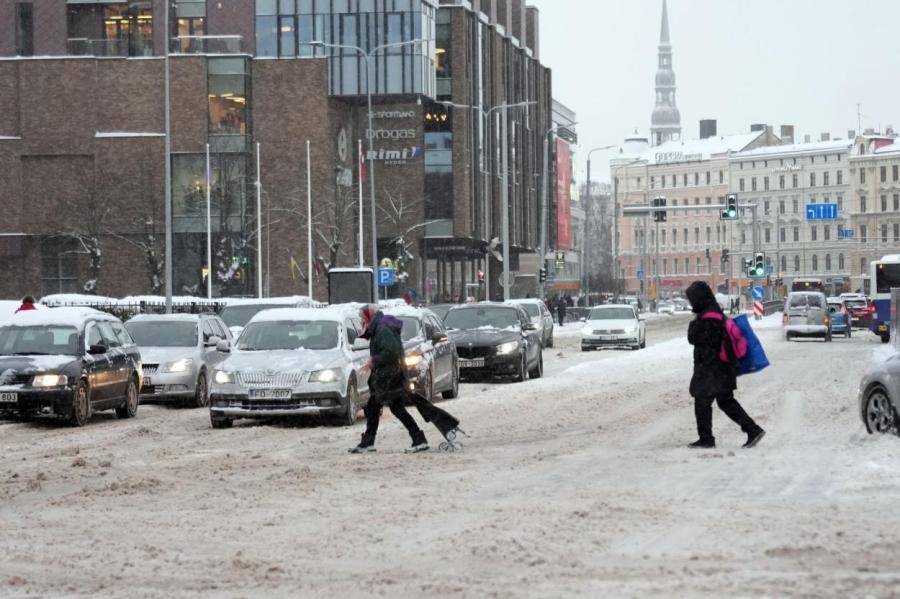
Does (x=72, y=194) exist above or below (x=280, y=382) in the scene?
above

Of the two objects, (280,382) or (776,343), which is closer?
(280,382)

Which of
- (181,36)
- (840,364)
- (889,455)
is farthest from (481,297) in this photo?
(889,455)

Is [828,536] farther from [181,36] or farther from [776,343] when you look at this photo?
[181,36]

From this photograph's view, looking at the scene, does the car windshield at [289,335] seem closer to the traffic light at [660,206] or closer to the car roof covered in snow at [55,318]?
the car roof covered in snow at [55,318]

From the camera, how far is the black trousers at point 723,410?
17.4 meters

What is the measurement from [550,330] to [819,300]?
34.5 ft

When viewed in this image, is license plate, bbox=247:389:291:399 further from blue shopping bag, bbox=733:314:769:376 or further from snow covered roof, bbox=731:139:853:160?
snow covered roof, bbox=731:139:853:160

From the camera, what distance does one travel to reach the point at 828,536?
10898 millimetres

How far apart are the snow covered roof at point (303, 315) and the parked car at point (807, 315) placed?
37616mm

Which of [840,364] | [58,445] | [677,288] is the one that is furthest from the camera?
[677,288]

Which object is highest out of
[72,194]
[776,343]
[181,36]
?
[181,36]

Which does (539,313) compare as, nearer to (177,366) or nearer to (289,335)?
(177,366)

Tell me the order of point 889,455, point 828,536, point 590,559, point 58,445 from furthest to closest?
point 58,445 < point 889,455 < point 828,536 < point 590,559

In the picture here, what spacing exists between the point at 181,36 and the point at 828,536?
260 feet
